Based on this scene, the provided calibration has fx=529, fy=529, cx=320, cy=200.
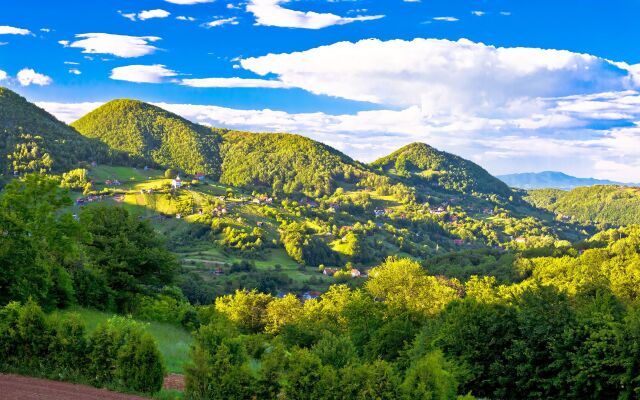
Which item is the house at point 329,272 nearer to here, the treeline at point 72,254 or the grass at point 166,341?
the treeline at point 72,254

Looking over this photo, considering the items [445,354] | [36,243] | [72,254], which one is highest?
[36,243]

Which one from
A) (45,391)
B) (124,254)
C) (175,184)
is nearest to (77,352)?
(45,391)

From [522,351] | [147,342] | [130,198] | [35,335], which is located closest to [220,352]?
[147,342]

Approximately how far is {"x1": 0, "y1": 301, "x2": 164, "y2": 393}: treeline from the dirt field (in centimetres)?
49

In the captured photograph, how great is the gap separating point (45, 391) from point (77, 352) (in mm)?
2103

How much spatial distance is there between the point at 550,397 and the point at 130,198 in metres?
163

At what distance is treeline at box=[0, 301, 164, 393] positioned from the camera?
536 inches

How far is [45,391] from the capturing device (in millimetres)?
12180

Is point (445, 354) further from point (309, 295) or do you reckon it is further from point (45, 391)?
point (309, 295)

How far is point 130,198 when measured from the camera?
169750mm

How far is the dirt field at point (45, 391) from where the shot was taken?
11.6 meters

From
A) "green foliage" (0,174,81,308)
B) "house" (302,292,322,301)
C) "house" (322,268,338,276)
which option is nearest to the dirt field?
"green foliage" (0,174,81,308)

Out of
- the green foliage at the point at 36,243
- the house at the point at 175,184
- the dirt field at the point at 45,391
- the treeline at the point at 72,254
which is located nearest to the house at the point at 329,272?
the house at the point at 175,184

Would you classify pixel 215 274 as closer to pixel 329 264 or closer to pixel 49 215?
pixel 329 264
